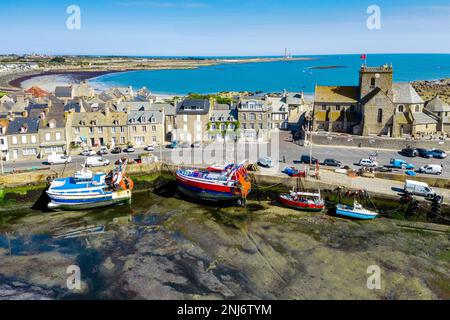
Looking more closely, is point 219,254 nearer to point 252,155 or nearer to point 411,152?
point 252,155

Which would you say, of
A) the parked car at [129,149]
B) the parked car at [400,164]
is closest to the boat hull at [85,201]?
the parked car at [129,149]

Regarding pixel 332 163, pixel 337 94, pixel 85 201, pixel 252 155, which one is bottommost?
pixel 85 201

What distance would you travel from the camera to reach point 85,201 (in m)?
42.2

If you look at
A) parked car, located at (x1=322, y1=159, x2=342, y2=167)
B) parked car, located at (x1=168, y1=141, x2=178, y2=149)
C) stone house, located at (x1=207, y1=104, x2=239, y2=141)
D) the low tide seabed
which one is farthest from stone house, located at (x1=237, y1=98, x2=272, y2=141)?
the low tide seabed

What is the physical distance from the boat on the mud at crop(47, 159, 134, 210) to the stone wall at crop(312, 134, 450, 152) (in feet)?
96.8

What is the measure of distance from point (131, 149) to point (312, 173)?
25372mm

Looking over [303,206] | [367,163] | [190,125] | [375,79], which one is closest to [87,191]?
[303,206]

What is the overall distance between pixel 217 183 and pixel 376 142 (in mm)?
26606

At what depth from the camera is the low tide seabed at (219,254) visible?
27.2 metres

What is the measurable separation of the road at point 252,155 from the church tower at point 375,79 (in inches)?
492

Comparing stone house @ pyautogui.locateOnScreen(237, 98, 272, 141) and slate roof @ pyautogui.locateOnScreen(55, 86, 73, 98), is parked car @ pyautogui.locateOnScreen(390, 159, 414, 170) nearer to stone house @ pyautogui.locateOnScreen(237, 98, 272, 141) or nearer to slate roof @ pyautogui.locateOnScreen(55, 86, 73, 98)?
stone house @ pyautogui.locateOnScreen(237, 98, 272, 141)

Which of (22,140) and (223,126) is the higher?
(223,126)
